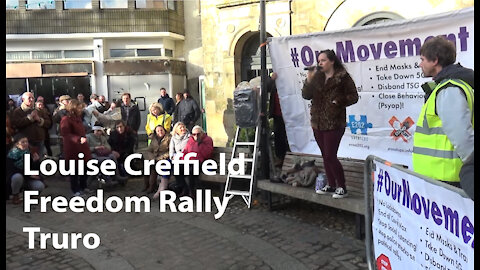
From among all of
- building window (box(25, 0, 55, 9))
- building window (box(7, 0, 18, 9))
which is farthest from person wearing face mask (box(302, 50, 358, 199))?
building window (box(7, 0, 18, 9))

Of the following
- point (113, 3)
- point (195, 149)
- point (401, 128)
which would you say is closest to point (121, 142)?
point (195, 149)

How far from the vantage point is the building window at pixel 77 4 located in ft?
65.0

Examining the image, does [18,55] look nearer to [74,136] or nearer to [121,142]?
[121,142]

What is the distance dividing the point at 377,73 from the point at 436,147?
2.90 metres

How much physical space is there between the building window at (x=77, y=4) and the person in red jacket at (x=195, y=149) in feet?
48.1

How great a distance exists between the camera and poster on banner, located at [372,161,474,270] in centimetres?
234

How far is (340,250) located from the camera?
15.8ft

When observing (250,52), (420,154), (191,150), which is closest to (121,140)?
(191,150)

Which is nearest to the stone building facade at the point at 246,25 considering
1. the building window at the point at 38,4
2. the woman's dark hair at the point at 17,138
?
the woman's dark hair at the point at 17,138

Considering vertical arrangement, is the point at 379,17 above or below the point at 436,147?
above

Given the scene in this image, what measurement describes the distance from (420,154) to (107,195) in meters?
5.85

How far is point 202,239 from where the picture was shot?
5.36 meters

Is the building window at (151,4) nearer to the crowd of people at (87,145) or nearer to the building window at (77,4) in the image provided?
the building window at (77,4)

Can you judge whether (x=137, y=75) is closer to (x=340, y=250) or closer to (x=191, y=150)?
(x=191, y=150)
